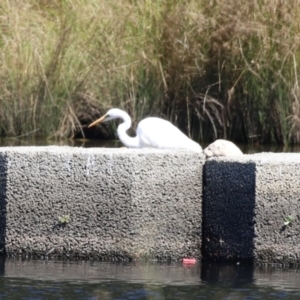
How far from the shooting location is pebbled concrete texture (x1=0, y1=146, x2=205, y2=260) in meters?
6.37

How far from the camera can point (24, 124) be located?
12250 millimetres

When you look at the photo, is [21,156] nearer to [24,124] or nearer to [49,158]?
[49,158]

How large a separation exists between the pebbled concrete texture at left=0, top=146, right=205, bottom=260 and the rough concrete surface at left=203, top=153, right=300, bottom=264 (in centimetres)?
11

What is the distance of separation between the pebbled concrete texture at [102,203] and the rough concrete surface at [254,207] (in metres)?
0.11

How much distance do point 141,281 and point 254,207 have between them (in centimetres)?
88

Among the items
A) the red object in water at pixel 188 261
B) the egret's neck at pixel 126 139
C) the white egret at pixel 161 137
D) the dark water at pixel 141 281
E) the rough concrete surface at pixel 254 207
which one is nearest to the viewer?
the dark water at pixel 141 281

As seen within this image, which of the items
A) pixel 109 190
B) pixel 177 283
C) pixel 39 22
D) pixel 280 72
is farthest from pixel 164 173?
pixel 39 22

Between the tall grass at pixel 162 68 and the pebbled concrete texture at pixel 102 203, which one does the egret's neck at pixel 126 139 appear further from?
the tall grass at pixel 162 68

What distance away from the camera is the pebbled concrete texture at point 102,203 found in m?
6.37

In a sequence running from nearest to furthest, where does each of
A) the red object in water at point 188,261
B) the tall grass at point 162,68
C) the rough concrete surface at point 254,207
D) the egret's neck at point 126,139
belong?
1. the rough concrete surface at point 254,207
2. the red object in water at point 188,261
3. the egret's neck at point 126,139
4. the tall grass at point 162,68

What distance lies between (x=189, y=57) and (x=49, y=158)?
603 centimetres

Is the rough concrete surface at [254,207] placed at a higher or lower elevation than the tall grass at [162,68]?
lower

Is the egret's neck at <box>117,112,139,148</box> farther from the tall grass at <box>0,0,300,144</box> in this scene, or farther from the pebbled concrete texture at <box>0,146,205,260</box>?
the tall grass at <box>0,0,300,144</box>

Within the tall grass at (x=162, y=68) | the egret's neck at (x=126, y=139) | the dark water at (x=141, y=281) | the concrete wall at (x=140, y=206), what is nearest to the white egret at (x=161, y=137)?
the egret's neck at (x=126, y=139)
